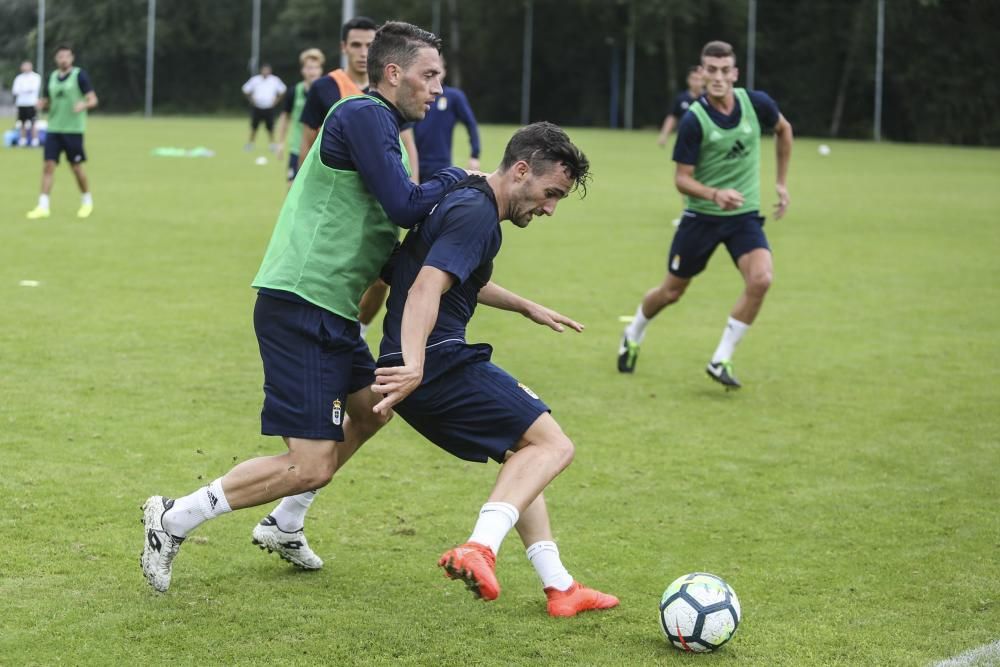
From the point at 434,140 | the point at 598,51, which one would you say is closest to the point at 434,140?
the point at 434,140

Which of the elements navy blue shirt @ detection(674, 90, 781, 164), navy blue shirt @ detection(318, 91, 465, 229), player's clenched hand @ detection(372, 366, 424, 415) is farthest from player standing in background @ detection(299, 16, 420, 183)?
player's clenched hand @ detection(372, 366, 424, 415)

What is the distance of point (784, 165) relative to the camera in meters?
9.85

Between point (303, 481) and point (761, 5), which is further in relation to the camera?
point (761, 5)

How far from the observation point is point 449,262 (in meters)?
4.33

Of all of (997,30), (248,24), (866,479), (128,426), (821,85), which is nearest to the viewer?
(866,479)

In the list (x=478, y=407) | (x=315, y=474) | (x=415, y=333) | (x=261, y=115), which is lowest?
(x=315, y=474)

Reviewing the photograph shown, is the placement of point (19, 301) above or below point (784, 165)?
below

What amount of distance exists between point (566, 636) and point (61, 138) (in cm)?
1490

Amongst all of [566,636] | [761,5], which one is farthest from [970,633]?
[761,5]

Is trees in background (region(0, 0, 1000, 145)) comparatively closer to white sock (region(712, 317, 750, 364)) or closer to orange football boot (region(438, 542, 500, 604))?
white sock (region(712, 317, 750, 364))

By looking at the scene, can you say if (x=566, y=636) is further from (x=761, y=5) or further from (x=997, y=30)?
(x=761, y=5)

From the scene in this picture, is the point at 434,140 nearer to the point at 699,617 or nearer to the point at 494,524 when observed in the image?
the point at 494,524

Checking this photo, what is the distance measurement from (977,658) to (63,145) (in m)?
15.6

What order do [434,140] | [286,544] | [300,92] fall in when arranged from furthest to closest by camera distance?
[300,92] < [434,140] < [286,544]
